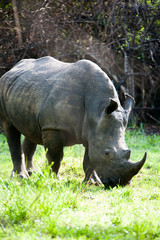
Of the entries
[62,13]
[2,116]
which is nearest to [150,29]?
[62,13]

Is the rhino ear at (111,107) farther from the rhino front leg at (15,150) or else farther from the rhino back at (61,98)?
the rhino front leg at (15,150)

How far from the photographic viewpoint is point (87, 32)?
9461 mm

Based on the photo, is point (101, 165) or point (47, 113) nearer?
point (101, 165)

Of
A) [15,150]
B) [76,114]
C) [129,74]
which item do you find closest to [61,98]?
[76,114]

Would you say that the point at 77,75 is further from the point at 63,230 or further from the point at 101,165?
the point at 63,230

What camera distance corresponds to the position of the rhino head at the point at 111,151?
3973mm

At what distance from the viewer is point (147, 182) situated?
194 inches

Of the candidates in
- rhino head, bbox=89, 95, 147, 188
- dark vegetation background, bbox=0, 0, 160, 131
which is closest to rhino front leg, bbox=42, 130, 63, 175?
rhino head, bbox=89, 95, 147, 188

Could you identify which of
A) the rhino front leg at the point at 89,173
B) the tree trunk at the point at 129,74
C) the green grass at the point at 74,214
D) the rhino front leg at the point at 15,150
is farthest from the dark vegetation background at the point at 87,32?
the green grass at the point at 74,214

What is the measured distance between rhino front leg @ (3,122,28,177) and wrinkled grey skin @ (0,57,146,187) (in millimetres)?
386

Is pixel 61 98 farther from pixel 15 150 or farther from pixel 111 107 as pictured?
pixel 15 150

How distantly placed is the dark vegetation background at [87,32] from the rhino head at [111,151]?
15.2ft

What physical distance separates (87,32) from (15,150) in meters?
5.13

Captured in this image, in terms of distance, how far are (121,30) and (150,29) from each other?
0.75 meters
